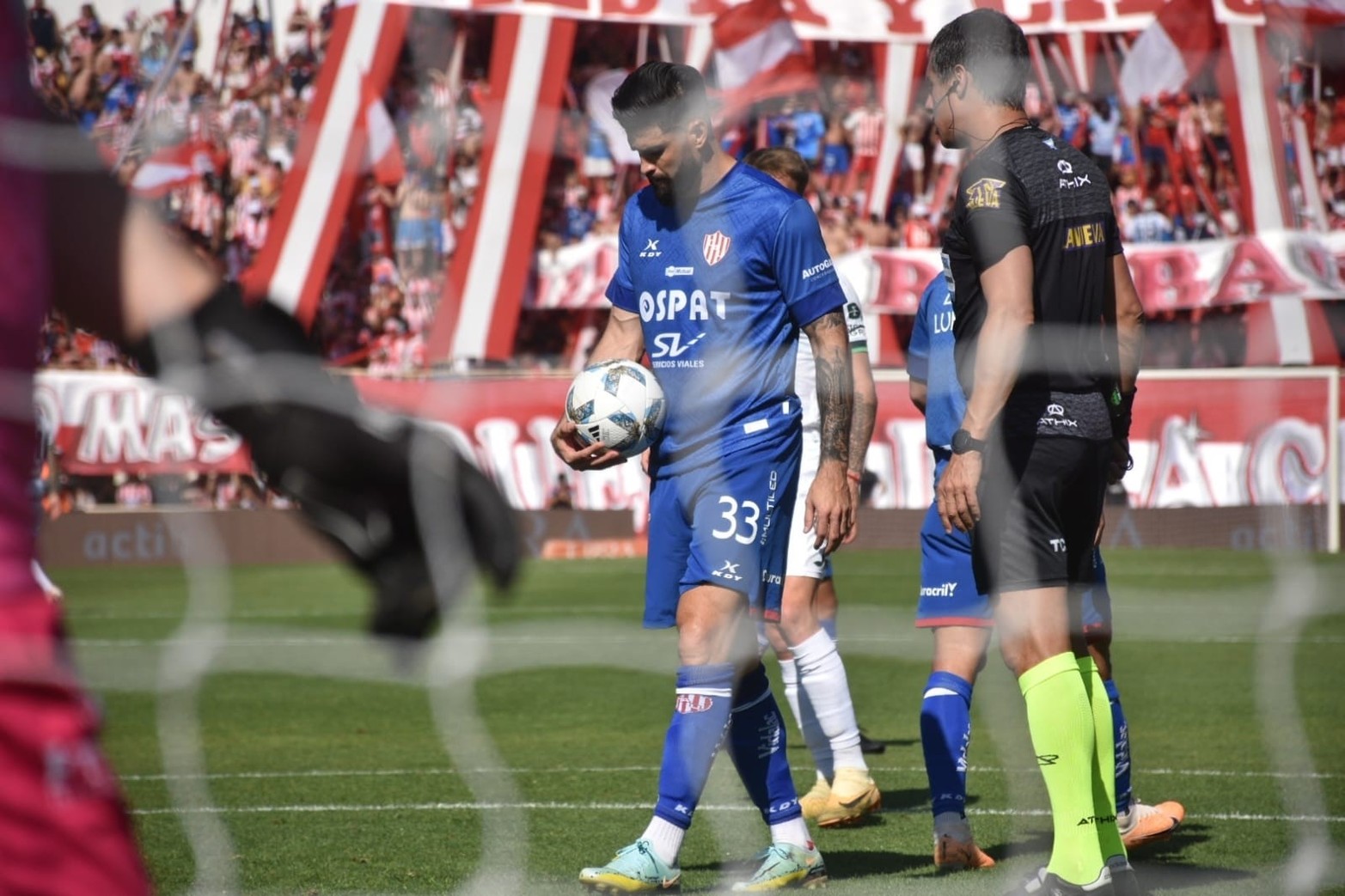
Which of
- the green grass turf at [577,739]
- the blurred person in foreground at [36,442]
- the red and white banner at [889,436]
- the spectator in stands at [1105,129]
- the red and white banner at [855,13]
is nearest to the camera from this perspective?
the blurred person in foreground at [36,442]

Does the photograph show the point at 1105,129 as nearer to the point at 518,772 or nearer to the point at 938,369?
the point at 518,772

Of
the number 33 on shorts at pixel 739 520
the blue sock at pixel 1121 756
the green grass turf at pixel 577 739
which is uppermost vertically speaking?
the number 33 on shorts at pixel 739 520

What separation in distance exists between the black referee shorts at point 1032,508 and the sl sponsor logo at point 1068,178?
0.53 m

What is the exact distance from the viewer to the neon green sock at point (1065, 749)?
362 cm

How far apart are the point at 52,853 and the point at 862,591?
11.4m

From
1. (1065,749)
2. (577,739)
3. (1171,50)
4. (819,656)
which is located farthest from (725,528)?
(1171,50)

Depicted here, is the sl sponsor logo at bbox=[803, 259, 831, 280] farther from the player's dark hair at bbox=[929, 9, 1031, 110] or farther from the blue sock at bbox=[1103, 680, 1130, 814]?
the blue sock at bbox=[1103, 680, 1130, 814]

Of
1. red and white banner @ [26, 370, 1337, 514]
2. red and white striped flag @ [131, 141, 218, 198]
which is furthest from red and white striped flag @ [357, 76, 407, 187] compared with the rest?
red and white striped flag @ [131, 141, 218, 198]

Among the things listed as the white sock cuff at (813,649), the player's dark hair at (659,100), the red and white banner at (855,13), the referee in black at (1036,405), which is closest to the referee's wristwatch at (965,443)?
the referee in black at (1036,405)

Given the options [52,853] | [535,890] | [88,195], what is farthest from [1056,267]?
[52,853]

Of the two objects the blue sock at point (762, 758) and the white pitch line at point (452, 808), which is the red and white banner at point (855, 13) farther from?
the blue sock at point (762, 758)

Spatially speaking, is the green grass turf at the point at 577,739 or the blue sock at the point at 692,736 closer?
the blue sock at the point at 692,736

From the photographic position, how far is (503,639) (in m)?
10.2

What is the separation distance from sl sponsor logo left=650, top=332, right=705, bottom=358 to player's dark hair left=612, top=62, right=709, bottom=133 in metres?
0.50
